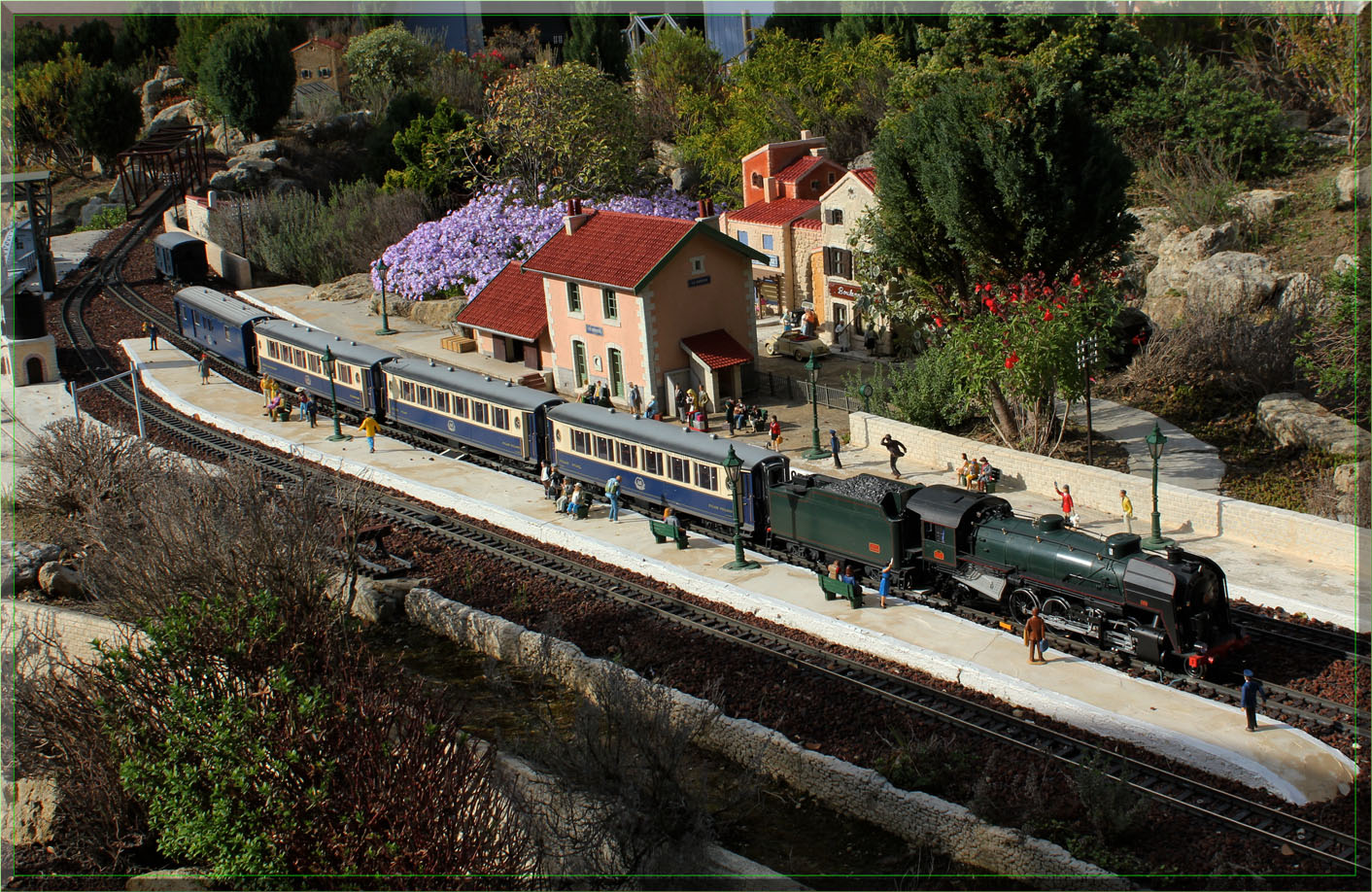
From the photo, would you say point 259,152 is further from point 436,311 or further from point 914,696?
point 914,696

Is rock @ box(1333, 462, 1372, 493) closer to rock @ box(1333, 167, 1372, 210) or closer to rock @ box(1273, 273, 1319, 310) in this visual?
rock @ box(1273, 273, 1319, 310)

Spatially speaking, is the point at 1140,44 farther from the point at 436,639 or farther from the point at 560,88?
the point at 436,639

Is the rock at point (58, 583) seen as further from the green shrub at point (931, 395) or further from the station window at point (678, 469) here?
the green shrub at point (931, 395)

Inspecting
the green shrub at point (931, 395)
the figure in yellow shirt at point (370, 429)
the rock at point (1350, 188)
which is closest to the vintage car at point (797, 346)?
the green shrub at point (931, 395)

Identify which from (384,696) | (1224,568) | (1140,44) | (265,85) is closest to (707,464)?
(1224,568)

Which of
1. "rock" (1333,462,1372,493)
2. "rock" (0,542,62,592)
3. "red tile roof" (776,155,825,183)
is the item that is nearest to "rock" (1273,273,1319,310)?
"rock" (1333,462,1372,493)

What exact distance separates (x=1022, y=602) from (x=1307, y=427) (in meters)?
11.7

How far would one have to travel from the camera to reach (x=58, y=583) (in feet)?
86.9

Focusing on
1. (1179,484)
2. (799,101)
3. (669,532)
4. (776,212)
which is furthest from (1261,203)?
(669,532)

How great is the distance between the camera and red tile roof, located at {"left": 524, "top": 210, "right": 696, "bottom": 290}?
3769cm

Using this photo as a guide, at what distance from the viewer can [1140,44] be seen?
2000 inches

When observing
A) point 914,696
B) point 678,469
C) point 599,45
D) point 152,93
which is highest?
point 599,45

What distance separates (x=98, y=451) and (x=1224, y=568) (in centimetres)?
2674

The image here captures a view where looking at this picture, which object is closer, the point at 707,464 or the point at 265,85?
the point at 707,464
